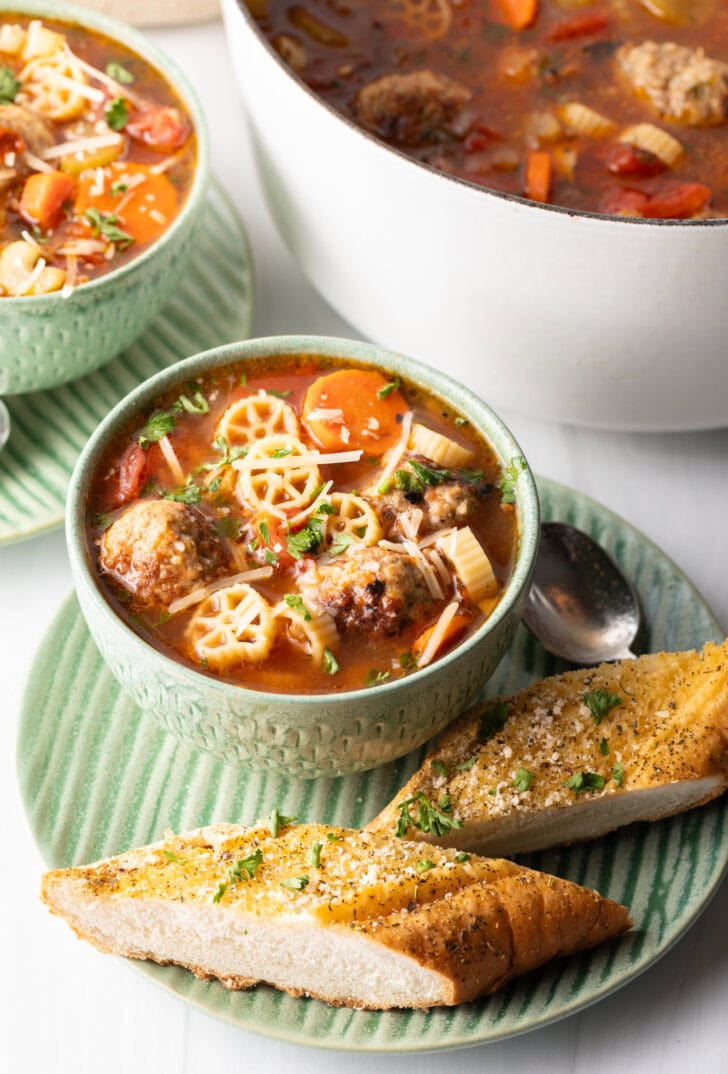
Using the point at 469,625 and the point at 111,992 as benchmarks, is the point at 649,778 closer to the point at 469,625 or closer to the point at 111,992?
the point at 469,625

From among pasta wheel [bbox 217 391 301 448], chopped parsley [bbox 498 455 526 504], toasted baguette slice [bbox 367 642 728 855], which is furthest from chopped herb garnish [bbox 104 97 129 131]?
toasted baguette slice [bbox 367 642 728 855]

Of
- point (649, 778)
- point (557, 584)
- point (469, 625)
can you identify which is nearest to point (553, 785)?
point (649, 778)

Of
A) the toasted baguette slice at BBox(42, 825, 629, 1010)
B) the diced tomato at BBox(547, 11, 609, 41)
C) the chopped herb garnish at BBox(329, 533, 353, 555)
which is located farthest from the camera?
the diced tomato at BBox(547, 11, 609, 41)

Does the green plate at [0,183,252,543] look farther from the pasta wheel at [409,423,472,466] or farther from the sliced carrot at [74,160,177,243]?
the pasta wheel at [409,423,472,466]

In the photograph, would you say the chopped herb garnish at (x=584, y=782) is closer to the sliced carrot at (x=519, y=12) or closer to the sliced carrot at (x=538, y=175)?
the sliced carrot at (x=538, y=175)

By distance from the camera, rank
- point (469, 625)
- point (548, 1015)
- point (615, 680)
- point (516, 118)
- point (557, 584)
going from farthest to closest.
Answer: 1. point (516, 118)
2. point (557, 584)
3. point (615, 680)
4. point (469, 625)
5. point (548, 1015)
